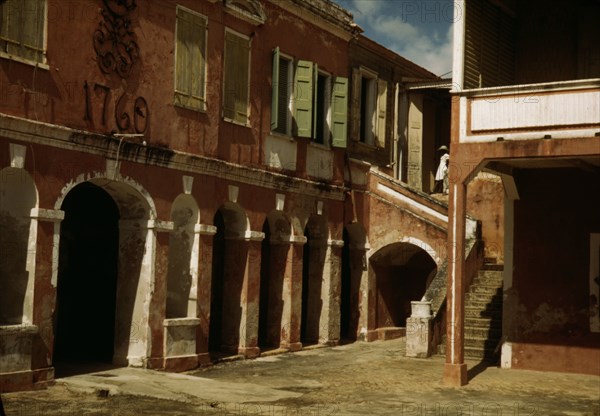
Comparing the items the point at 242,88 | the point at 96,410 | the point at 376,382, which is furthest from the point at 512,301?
the point at 96,410

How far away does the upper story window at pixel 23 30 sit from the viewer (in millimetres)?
11844

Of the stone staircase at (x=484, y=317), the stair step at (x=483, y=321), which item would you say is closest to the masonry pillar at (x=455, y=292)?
the stone staircase at (x=484, y=317)

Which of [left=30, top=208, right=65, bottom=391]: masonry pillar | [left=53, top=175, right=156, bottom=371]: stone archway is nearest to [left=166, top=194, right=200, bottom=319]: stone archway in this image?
[left=53, top=175, right=156, bottom=371]: stone archway

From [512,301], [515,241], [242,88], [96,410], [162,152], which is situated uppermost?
[242,88]

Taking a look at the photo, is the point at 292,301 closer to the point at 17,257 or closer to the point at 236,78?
the point at 236,78

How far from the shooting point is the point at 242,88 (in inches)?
667

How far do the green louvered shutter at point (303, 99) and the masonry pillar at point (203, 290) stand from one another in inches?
147

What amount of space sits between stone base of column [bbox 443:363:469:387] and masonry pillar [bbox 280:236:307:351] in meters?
5.22

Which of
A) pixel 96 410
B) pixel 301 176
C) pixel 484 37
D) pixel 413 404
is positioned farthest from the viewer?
pixel 301 176

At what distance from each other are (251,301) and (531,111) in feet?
21.5

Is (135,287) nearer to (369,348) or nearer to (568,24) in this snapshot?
(369,348)

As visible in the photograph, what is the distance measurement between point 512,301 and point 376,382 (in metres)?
3.47

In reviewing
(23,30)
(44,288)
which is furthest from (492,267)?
(23,30)

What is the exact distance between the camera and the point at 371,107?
2258 centimetres
